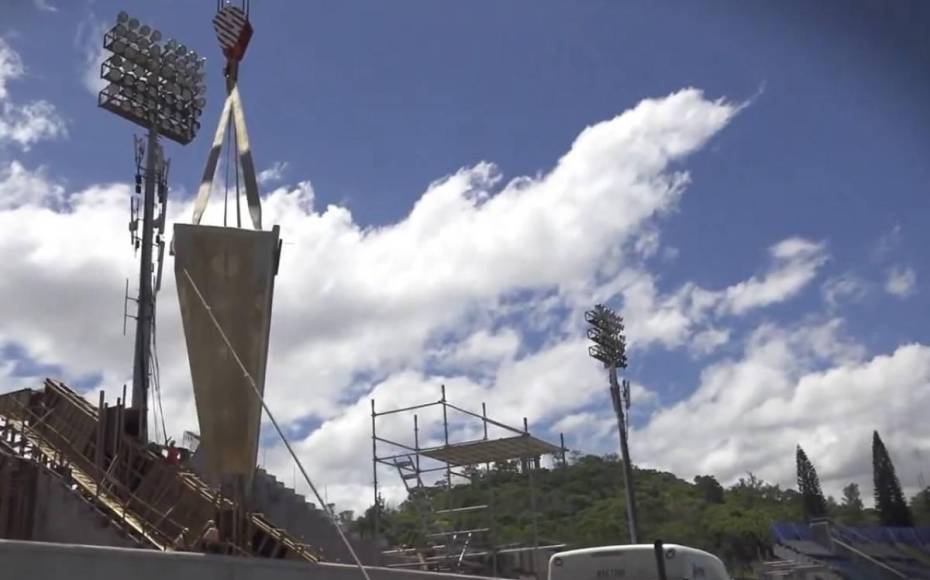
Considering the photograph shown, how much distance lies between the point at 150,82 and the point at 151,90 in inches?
15.0

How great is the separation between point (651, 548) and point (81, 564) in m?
6.52

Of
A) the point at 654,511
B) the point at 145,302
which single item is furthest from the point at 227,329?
Answer: the point at 654,511

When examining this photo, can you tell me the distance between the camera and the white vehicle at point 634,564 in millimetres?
11805

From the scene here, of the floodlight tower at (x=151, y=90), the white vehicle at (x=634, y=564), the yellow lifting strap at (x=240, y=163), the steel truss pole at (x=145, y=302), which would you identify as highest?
the floodlight tower at (x=151, y=90)

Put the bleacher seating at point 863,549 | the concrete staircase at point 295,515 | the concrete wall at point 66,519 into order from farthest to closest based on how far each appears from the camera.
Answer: the bleacher seating at point 863,549
the concrete staircase at point 295,515
the concrete wall at point 66,519

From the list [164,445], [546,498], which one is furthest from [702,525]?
[164,445]

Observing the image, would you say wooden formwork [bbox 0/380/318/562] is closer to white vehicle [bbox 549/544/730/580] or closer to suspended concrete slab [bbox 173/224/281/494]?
suspended concrete slab [bbox 173/224/281/494]

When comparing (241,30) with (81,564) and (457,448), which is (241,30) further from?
(457,448)

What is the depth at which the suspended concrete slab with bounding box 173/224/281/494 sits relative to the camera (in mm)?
14445

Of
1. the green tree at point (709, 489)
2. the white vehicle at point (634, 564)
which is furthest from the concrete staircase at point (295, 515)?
the green tree at point (709, 489)

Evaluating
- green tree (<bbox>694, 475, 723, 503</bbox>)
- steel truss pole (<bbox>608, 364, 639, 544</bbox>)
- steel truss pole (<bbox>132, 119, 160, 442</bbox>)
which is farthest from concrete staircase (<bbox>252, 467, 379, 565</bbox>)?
green tree (<bbox>694, 475, 723, 503</bbox>)

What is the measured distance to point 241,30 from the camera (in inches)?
742

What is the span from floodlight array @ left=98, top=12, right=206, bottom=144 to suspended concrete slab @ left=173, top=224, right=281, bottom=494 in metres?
Result: 26.9

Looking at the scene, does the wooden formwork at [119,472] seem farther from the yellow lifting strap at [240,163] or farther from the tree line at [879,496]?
the tree line at [879,496]
